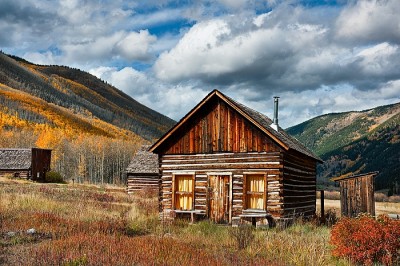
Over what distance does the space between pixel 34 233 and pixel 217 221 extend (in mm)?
10045

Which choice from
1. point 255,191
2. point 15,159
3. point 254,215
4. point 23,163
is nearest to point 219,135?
point 255,191

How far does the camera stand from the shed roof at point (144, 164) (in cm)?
4322

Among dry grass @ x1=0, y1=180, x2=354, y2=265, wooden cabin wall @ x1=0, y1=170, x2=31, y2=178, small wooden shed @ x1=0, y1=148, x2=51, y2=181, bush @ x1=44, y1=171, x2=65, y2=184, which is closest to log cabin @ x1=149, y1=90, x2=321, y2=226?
dry grass @ x1=0, y1=180, x2=354, y2=265

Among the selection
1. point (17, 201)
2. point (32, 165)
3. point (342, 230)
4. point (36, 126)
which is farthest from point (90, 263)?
point (36, 126)

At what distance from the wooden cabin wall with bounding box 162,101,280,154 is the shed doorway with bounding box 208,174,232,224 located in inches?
56.7

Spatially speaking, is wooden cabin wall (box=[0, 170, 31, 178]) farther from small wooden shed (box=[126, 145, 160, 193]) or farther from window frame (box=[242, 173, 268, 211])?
window frame (box=[242, 173, 268, 211])

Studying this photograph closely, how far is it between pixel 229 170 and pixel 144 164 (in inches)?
973

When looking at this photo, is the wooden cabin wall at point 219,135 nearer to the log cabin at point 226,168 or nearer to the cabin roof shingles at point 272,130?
the log cabin at point 226,168

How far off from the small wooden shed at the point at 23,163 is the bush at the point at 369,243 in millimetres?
55269

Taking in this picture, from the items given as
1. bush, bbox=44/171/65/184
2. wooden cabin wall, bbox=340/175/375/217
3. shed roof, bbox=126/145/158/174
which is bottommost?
wooden cabin wall, bbox=340/175/375/217

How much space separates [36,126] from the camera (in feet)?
447

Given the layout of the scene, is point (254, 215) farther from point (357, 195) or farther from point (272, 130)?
A: point (357, 195)

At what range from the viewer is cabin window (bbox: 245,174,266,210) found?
20250 millimetres

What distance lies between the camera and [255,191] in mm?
20422
